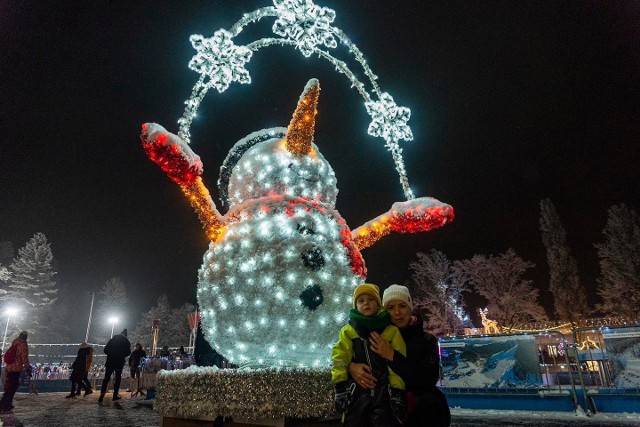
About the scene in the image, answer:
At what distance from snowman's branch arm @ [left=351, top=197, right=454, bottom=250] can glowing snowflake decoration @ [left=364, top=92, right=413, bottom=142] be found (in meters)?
1.26

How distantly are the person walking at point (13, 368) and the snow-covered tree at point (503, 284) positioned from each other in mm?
Answer: 30412

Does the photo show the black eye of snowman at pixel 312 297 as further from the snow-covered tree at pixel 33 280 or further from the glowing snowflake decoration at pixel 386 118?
the snow-covered tree at pixel 33 280

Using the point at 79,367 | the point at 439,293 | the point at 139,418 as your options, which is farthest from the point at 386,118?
the point at 439,293

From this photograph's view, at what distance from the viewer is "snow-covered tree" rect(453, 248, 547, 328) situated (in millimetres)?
31203

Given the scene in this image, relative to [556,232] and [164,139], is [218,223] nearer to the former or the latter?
[164,139]

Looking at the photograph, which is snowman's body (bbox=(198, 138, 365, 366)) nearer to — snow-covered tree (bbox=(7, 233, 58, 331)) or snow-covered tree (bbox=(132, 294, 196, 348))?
snow-covered tree (bbox=(7, 233, 58, 331))

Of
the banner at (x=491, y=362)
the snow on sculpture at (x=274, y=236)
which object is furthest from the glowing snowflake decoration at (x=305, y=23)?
the banner at (x=491, y=362)

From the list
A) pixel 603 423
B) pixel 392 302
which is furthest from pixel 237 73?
pixel 603 423

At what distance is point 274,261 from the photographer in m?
4.16

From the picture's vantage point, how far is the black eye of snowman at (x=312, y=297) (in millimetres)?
4117

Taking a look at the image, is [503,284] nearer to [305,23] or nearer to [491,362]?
[491,362]

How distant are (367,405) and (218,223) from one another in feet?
9.71

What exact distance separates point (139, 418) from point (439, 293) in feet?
97.5

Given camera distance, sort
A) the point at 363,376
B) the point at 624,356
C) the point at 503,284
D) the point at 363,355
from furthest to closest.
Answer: the point at 503,284
the point at 624,356
the point at 363,355
the point at 363,376
